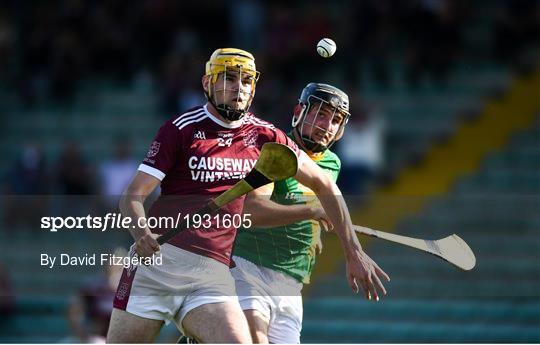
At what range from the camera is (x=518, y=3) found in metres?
14.1

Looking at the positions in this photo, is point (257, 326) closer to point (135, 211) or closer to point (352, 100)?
point (135, 211)

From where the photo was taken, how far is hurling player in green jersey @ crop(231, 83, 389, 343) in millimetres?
7129

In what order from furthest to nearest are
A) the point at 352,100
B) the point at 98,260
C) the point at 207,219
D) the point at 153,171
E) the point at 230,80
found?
the point at 352,100 < the point at 98,260 < the point at 230,80 < the point at 207,219 < the point at 153,171

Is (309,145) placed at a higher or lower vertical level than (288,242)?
higher

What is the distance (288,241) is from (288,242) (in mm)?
13

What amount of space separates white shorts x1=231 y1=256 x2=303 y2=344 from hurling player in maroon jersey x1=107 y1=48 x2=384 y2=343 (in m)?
0.51

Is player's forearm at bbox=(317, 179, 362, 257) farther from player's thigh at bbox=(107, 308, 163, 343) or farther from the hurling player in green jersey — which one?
player's thigh at bbox=(107, 308, 163, 343)

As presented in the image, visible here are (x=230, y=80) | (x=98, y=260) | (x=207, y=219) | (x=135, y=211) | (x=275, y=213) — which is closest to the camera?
(x=135, y=211)

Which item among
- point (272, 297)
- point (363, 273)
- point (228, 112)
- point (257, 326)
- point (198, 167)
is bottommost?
point (257, 326)

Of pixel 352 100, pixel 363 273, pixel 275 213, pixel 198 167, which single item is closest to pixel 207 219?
pixel 198 167

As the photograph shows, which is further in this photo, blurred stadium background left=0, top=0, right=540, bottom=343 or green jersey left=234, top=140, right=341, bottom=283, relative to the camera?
blurred stadium background left=0, top=0, right=540, bottom=343

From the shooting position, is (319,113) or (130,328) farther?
(319,113)

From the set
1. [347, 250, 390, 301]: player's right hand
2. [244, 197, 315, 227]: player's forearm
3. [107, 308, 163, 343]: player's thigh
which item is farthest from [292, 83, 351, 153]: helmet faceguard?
[107, 308, 163, 343]: player's thigh

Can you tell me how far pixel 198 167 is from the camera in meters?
6.62
